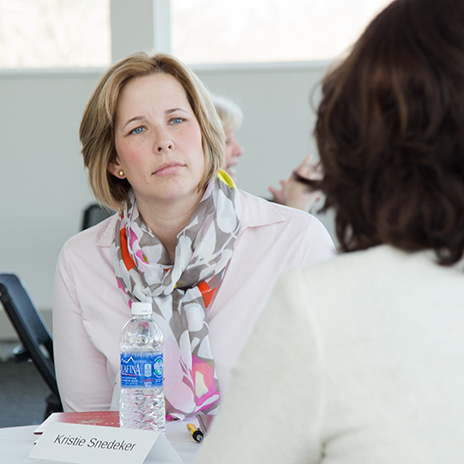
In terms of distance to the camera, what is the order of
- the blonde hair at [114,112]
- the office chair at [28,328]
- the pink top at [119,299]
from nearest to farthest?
1. the pink top at [119,299]
2. the blonde hair at [114,112]
3. the office chair at [28,328]

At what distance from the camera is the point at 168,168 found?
5.26 ft

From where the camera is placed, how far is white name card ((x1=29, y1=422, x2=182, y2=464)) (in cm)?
98

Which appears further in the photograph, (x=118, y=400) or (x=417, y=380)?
(x=118, y=400)

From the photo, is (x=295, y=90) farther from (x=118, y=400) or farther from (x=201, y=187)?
(x=118, y=400)

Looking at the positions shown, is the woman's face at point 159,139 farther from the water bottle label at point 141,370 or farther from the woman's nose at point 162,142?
the water bottle label at point 141,370

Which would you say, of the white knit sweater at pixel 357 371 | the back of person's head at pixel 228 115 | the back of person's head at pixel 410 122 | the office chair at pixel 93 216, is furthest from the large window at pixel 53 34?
the white knit sweater at pixel 357 371

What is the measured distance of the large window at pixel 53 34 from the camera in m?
4.72

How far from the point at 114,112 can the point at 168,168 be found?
24 cm

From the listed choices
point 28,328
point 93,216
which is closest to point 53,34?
point 93,216

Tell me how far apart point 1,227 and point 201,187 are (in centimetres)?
346

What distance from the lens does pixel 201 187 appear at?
168 cm

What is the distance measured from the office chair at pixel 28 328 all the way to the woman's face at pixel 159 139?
69cm

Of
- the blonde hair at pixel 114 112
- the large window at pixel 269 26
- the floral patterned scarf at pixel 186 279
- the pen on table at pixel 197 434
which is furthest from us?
the large window at pixel 269 26

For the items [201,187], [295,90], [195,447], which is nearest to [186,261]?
[201,187]
